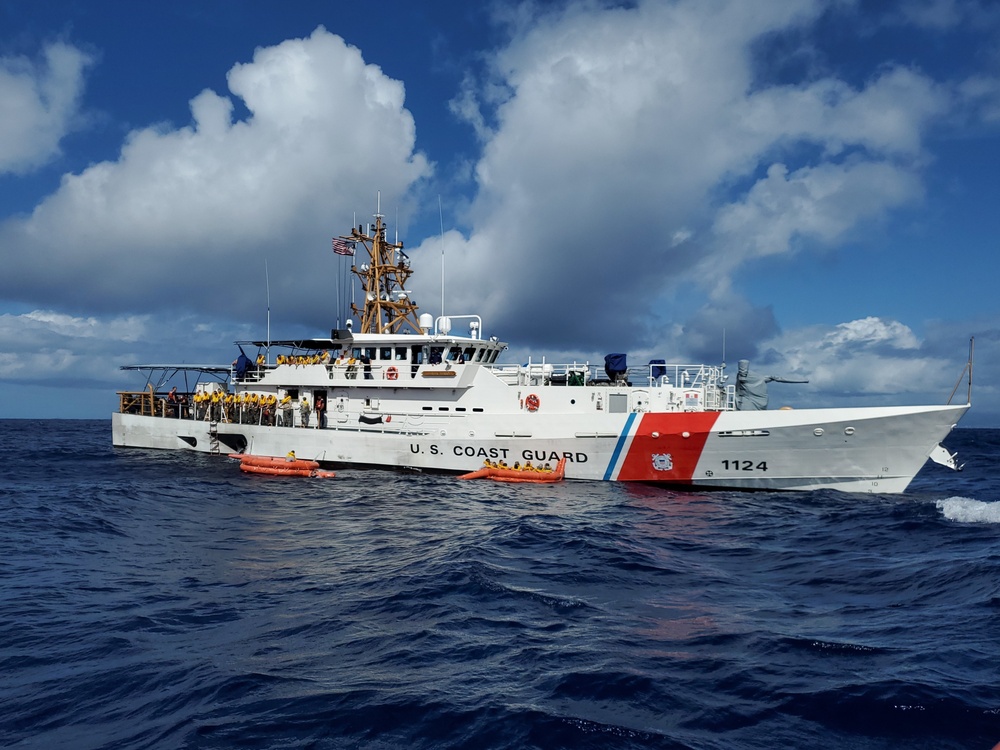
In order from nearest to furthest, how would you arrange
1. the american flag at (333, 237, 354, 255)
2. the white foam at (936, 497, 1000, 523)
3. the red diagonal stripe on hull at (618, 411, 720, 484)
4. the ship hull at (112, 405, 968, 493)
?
the white foam at (936, 497, 1000, 523)
the ship hull at (112, 405, 968, 493)
the red diagonal stripe on hull at (618, 411, 720, 484)
the american flag at (333, 237, 354, 255)

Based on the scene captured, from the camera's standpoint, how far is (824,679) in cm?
608

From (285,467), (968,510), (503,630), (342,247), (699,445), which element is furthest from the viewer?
(342,247)

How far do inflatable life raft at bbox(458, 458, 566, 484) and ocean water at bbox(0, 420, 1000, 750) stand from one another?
4.51 meters

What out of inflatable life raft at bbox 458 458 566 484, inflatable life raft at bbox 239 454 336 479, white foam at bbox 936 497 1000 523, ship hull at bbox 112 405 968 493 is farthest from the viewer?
inflatable life raft at bbox 239 454 336 479

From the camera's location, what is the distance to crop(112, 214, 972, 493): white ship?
58.7ft

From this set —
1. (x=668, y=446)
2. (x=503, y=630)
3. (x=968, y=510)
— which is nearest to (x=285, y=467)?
(x=668, y=446)

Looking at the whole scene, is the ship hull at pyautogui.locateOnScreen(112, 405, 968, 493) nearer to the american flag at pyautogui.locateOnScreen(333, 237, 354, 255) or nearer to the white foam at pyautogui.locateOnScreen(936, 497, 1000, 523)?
the white foam at pyautogui.locateOnScreen(936, 497, 1000, 523)

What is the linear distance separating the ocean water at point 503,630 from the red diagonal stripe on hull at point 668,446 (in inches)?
139

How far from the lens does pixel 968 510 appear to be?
52.0ft

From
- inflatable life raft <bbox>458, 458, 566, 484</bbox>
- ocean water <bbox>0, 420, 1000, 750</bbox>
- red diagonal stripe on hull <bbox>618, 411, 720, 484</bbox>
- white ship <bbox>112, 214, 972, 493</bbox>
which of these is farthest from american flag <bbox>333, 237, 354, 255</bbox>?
red diagonal stripe on hull <bbox>618, 411, 720, 484</bbox>

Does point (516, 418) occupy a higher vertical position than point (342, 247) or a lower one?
lower

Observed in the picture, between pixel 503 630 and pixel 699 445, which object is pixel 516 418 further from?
pixel 503 630

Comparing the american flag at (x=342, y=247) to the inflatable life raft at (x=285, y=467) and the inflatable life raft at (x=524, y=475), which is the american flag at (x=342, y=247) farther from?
the inflatable life raft at (x=524, y=475)

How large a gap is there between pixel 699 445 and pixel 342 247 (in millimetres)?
16969
